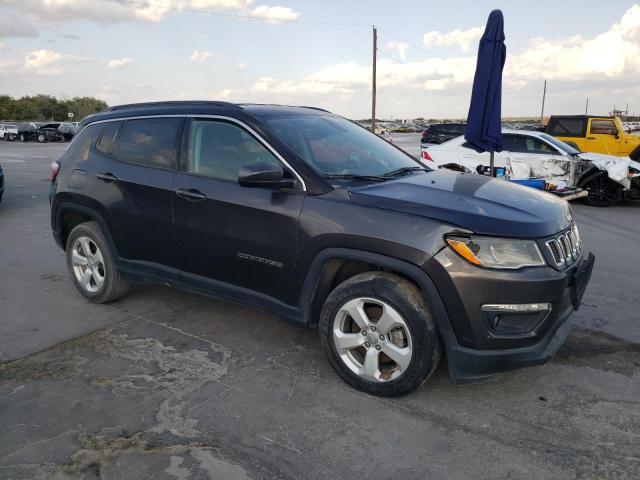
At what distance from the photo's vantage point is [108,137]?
14.9 feet

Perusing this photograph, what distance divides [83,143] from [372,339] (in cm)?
325

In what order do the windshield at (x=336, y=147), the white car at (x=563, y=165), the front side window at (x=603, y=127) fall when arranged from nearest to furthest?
the windshield at (x=336, y=147) < the white car at (x=563, y=165) < the front side window at (x=603, y=127)

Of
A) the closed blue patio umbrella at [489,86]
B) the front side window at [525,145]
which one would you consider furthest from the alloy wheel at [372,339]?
the front side window at [525,145]

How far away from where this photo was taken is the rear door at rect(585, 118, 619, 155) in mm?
14266

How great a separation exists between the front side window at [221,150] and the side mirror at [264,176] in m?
0.22

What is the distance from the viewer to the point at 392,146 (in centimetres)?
459

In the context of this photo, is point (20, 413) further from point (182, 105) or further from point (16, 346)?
point (182, 105)

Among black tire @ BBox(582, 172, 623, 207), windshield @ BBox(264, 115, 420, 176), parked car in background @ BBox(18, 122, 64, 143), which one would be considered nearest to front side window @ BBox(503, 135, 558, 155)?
black tire @ BBox(582, 172, 623, 207)

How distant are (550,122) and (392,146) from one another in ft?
39.8

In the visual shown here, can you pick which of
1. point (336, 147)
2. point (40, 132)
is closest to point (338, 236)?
point (336, 147)

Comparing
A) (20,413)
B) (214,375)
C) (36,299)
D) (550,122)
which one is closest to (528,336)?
(214,375)

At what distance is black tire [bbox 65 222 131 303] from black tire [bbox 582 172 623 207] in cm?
938

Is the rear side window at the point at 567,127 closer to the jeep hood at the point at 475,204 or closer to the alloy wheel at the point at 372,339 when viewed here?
the jeep hood at the point at 475,204

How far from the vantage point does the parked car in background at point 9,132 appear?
39500mm
